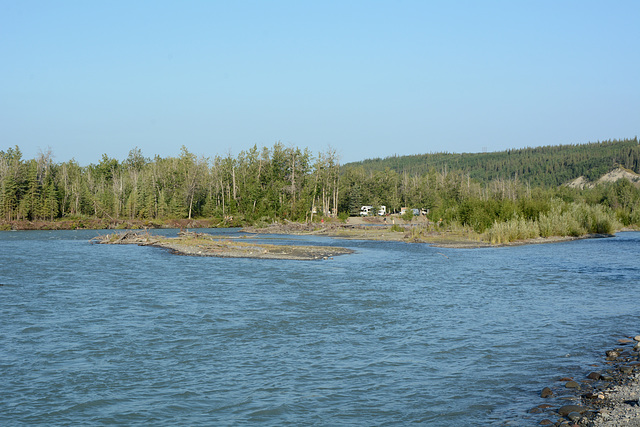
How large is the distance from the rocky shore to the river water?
0.44 m

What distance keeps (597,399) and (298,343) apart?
8213mm

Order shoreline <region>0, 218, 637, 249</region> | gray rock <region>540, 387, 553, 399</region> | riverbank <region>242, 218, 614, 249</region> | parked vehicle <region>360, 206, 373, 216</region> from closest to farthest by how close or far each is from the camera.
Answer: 1. gray rock <region>540, 387, 553, 399</region>
2. riverbank <region>242, 218, 614, 249</region>
3. shoreline <region>0, 218, 637, 249</region>
4. parked vehicle <region>360, 206, 373, 216</region>

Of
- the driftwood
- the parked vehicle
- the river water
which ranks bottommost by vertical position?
the river water

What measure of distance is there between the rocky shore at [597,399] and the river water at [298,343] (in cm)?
44

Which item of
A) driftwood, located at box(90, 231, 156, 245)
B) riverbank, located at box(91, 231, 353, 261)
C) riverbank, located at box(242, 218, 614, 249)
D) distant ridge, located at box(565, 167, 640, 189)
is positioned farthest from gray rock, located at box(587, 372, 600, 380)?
distant ridge, located at box(565, 167, 640, 189)

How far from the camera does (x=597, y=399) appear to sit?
1068 centimetres

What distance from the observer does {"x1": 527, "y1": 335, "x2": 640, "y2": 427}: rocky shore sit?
957 centimetres

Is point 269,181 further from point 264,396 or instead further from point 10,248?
point 264,396

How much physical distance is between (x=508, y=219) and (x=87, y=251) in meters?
43.8

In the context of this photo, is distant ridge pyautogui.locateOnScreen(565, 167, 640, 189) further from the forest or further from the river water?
the river water

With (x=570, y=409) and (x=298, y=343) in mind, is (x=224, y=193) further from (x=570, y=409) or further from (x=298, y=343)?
(x=570, y=409)

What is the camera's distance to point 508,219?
199 ft

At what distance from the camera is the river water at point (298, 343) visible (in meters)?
11.1

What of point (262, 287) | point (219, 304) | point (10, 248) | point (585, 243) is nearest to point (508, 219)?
point (585, 243)
